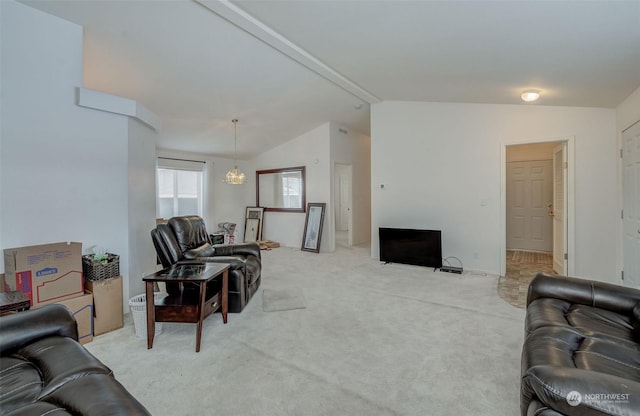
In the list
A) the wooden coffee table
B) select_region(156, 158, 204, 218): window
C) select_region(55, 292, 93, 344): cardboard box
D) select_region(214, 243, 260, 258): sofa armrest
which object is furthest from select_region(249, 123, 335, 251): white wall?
select_region(55, 292, 93, 344): cardboard box

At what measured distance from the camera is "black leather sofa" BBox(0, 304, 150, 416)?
0.99m

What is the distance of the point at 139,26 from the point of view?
278cm

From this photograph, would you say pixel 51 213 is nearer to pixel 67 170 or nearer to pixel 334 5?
pixel 67 170

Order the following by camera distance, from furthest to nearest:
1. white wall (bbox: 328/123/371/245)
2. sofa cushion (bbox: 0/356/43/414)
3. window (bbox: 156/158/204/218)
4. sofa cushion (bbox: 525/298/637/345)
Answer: white wall (bbox: 328/123/371/245), window (bbox: 156/158/204/218), sofa cushion (bbox: 525/298/637/345), sofa cushion (bbox: 0/356/43/414)

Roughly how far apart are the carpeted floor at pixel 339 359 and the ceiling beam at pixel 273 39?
285cm

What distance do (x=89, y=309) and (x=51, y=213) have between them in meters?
0.93

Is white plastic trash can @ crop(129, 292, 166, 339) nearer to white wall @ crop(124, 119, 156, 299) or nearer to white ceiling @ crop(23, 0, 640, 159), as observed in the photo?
white wall @ crop(124, 119, 156, 299)

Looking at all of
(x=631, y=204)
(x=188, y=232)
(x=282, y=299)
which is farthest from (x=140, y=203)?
(x=631, y=204)

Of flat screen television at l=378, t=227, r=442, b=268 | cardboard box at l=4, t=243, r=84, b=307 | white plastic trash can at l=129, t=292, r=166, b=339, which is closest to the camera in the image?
cardboard box at l=4, t=243, r=84, b=307

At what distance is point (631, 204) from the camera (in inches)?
123

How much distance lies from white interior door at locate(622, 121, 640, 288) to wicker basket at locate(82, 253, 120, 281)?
5.11 m

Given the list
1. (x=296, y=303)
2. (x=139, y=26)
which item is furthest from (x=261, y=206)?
(x=139, y=26)

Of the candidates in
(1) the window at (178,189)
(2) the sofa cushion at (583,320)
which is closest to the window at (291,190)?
(1) the window at (178,189)

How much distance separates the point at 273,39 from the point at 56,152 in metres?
2.31
